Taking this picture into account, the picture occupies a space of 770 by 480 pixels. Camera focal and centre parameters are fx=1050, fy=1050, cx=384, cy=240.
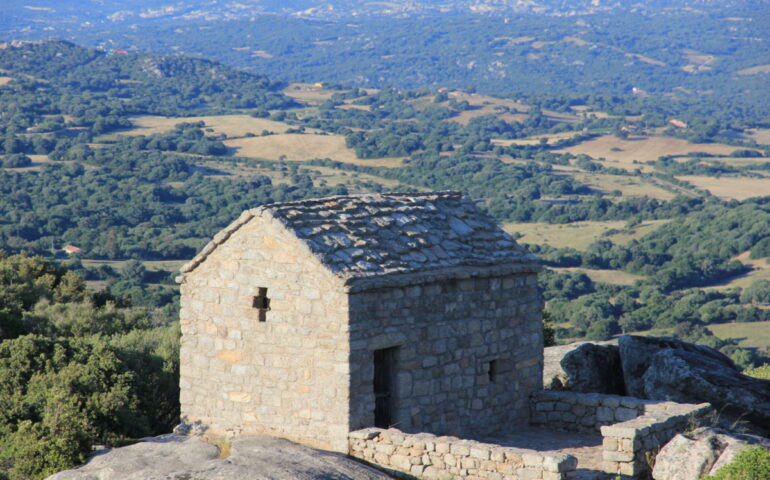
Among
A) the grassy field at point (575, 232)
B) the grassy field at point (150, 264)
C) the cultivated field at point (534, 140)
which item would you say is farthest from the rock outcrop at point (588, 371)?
the cultivated field at point (534, 140)

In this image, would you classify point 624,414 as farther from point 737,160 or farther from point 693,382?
point 737,160

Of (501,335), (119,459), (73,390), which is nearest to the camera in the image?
(119,459)

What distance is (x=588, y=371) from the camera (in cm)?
1656

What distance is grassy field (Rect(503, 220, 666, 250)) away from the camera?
7825 centimetres

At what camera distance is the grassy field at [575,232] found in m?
78.2

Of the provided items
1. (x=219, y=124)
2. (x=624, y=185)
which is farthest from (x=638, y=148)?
(x=219, y=124)

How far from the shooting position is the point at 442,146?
130000 millimetres

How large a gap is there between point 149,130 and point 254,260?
105741 mm

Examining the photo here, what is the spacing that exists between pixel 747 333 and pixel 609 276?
752 inches

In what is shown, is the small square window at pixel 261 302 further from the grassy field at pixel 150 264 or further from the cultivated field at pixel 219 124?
the cultivated field at pixel 219 124

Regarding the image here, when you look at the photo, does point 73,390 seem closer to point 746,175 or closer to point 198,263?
point 198,263

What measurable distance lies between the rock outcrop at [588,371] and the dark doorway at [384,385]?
4.58 meters

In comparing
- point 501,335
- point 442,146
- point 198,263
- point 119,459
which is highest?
point 442,146

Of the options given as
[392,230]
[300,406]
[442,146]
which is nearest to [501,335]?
[392,230]
